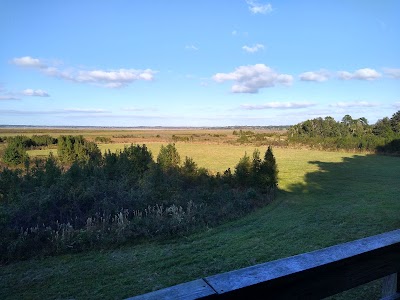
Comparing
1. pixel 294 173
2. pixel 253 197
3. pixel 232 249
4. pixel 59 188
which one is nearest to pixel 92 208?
pixel 59 188

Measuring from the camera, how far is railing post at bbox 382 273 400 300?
1438mm

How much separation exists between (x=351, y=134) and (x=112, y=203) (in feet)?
169

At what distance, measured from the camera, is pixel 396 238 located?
137 cm

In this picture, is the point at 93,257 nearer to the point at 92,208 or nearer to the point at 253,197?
the point at 92,208

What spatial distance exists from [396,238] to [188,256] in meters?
5.60

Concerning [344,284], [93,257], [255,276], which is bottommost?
[93,257]

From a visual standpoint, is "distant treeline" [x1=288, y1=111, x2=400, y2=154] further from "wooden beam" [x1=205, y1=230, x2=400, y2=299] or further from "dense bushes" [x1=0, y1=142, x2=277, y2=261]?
"wooden beam" [x1=205, y1=230, x2=400, y2=299]

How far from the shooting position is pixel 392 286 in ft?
4.75

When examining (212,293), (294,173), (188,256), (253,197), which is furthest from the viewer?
(294,173)

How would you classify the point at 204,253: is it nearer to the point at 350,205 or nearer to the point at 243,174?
the point at 350,205

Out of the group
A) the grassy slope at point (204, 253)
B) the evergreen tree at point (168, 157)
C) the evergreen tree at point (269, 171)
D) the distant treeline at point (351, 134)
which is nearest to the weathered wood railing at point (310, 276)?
the grassy slope at point (204, 253)

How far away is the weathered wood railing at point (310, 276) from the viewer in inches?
36.7

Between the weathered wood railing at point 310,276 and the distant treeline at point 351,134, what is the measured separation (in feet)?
121

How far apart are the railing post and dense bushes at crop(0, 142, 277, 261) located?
22.3 ft
